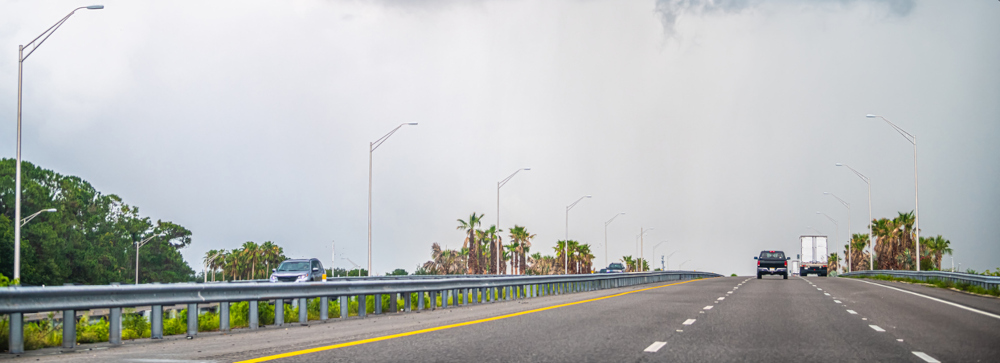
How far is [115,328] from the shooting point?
12328 millimetres

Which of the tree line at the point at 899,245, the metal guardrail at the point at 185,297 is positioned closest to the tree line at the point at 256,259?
the tree line at the point at 899,245

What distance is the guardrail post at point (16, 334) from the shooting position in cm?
1098

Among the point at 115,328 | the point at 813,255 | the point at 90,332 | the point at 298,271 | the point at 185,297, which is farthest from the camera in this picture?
the point at 813,255

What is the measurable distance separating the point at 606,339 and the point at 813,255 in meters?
71.8

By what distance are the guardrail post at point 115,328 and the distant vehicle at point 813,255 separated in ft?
243

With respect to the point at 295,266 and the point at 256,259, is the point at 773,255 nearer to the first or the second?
the point at 295,266

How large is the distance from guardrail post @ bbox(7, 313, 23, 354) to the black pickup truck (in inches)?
2250

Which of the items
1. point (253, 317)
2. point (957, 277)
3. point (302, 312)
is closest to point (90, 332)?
point (253, 317)

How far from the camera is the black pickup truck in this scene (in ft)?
206

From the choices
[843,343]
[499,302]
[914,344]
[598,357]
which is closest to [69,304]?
[598,357]

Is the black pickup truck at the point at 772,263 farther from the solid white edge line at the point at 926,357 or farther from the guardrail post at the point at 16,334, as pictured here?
the guardrail post at the point at 16,334

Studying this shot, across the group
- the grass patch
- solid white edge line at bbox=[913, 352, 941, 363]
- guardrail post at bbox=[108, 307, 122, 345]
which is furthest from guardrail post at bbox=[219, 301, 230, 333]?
the grass patch

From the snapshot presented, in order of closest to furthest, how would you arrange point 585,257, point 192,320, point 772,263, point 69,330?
point 69,330 < point 192,320 < point 772,263 < point 585,257

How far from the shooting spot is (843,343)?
12.4 meters
